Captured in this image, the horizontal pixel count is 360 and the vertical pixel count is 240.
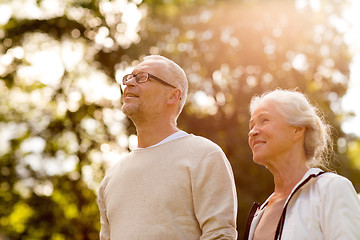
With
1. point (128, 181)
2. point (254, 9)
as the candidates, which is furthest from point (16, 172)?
point (128, 181)

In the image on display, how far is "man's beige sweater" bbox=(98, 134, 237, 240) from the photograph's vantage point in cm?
337

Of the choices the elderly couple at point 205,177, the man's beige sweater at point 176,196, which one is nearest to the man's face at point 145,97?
the elderly couple at point 205,177

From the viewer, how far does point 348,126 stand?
533 inches

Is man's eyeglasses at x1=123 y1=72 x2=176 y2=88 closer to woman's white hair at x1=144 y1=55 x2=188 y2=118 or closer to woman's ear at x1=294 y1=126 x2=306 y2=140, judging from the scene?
woman's white hair at x1=144 y1=55 x2=188 y2=118

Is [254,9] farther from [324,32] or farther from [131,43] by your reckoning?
[131,43]

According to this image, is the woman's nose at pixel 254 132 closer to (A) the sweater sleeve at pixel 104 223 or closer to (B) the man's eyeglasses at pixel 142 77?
(B) the man's eyeglasses at pixel 142 77

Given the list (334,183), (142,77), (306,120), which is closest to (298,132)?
(306,120)

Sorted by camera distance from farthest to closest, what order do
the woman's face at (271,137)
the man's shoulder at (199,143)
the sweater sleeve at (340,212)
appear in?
1. the man's shoulder at (199,143)
2. the woman's face at (271,137)
3. the sweater sleeve at (340,212)

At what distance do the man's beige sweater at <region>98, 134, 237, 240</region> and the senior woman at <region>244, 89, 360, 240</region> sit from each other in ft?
0.81

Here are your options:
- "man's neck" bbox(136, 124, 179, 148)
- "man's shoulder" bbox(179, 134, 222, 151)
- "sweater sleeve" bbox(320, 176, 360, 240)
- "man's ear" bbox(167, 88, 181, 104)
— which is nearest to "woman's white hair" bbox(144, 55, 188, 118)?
"man's ear" bbox(167, 88, 181, 104)

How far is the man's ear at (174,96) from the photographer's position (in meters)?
3.96

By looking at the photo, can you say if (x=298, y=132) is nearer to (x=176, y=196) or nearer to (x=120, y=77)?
(x=176, y=196)

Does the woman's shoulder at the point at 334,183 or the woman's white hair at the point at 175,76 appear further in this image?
the woman's white hair at the point at 175,76

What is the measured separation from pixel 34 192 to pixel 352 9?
1117cm
